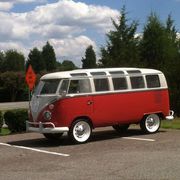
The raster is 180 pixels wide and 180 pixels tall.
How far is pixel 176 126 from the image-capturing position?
1977cm

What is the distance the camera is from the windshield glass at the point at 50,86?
15.7m

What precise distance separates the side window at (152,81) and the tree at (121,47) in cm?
1432

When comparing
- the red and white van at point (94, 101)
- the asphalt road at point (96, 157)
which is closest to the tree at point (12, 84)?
the asphalt road at point (96, 157)

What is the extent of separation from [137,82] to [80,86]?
222 centimetres

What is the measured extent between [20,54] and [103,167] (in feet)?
319

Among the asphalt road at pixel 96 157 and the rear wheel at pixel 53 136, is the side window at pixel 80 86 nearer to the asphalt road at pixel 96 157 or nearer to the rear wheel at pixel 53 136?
the asphalt road at pixel 96 157

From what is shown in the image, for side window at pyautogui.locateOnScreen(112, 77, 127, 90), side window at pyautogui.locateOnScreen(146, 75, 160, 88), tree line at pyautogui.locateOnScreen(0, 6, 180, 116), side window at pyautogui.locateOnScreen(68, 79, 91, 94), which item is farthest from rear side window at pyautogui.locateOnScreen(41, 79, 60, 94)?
tree line at pyautogui.locateOnScreen(0, 6, 180, 116)

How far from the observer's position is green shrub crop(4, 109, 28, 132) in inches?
806

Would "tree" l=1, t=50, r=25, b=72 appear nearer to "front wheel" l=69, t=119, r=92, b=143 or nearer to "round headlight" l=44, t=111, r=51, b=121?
"front wheel" l=69, t=119, r=92, b=143

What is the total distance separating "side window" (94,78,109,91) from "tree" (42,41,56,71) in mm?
85973

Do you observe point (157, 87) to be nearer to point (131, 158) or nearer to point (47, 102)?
point (47, 102)

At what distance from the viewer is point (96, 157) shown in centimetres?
1270

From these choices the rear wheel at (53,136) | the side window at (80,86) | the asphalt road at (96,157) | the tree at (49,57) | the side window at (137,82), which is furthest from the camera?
the tree at (49,57)

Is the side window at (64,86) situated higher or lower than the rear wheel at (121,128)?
higher
